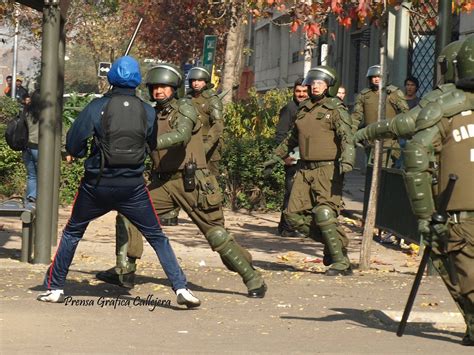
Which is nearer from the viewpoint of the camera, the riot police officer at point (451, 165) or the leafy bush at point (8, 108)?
the riot police officer at point (451, 165)

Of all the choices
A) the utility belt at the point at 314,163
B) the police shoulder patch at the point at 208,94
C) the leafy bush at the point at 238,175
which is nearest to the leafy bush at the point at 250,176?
the leafy bush at the point at 238,175

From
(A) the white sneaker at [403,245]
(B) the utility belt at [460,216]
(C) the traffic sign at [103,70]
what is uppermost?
(C) the traffic sign at [103,70]

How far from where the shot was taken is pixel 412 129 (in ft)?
26.1

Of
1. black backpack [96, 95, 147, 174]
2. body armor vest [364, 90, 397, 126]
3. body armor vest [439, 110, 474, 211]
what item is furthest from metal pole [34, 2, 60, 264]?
body armor vest [364, 90, 397, 126]

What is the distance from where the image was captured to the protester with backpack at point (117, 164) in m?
9.06

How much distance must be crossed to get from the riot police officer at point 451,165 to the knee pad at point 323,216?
3.93 metres

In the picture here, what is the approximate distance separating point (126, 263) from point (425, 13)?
452cm

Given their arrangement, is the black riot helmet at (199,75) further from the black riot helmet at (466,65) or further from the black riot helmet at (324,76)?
the black riot helmet at (466,65)

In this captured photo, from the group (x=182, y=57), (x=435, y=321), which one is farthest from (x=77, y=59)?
(x=435, y=321)

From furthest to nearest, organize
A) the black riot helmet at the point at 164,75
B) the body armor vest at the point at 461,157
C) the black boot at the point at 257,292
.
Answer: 1. the black boot at the point at 257,292
2. the black riot helmet at the point at 164,75
3. the body armor vest at the point at 461,157

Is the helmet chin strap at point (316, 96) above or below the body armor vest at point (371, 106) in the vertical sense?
below

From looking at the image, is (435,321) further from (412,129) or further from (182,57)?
(182,57)

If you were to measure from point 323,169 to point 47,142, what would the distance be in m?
2.37

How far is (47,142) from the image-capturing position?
11594mm
